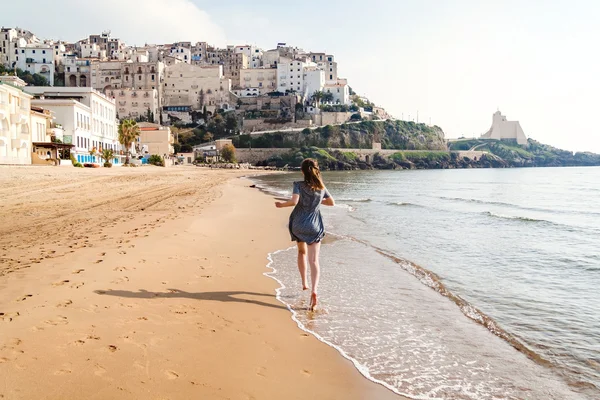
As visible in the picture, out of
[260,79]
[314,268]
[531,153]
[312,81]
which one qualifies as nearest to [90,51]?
[260,79]

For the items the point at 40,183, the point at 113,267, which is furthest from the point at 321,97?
the point at 113,267

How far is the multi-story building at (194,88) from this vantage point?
114625mm

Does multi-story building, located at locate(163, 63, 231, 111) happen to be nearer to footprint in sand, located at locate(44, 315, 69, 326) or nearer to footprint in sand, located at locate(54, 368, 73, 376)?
footprint in sand, located at locate(44, 315, 69, 326)

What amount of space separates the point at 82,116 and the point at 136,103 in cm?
6020

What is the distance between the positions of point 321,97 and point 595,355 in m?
121

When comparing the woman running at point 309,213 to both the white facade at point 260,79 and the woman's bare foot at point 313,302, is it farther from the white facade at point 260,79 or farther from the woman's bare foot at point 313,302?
the white facade at point 260,79

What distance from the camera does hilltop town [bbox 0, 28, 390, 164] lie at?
104 meters

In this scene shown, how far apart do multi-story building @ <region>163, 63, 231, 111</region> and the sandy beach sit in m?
111

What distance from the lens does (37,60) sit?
104m

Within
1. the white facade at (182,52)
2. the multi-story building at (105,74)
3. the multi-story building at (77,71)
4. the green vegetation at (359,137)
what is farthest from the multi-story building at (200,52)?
the green vegetation at (359,137)

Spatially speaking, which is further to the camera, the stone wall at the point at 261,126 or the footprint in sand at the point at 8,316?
the stone wall at the point at 261,126

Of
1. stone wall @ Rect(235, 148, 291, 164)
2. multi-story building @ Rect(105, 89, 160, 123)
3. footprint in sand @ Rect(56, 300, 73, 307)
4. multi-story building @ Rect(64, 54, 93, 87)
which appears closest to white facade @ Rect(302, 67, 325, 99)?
stone wall @ Rect(235, 148, 291, 164)

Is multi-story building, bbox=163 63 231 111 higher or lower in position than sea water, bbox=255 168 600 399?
higher

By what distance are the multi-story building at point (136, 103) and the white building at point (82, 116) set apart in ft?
152
